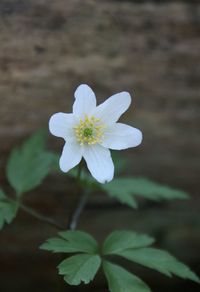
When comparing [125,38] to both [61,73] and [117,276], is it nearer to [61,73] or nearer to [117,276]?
[61,73]

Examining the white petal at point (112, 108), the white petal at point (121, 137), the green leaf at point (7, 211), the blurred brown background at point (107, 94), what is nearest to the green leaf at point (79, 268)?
the green leaf at point (7, 211)

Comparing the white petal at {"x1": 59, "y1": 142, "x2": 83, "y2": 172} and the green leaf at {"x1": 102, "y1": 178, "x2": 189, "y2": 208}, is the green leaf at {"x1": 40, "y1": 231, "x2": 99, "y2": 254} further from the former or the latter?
the green leaf at {"x1": 102, "y1": 178, "x2": 189, "y2": 208}

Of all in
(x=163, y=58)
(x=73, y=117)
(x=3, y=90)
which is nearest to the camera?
(x=73, y=117)

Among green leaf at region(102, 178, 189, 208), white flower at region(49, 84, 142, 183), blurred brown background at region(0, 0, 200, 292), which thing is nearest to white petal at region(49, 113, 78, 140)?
white flower at region(49, 84, 142, 183)

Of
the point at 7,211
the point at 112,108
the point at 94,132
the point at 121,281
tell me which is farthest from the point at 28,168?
the point at 121,281

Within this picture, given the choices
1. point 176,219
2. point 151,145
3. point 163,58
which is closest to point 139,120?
point 151,145

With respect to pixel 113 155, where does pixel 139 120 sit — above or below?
above

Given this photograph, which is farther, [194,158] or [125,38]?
[194,158]
